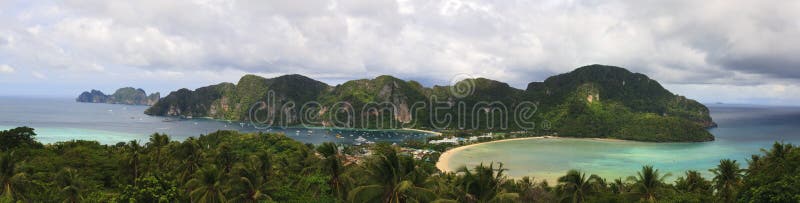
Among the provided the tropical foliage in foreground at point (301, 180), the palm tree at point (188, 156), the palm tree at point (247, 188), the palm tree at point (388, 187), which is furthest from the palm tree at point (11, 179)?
the palm tree at point (388, 187)

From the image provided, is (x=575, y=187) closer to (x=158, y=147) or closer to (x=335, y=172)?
(x=335, y=172)

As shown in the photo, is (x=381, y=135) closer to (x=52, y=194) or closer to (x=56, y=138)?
(x=56, y=138)

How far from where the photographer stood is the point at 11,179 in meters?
31.8

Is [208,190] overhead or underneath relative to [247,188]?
underneath

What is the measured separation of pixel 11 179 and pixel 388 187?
3216 cm

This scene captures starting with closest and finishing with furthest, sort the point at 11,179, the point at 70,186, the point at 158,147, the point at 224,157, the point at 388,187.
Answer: the point at 388,187 < the point at 70,186 < the point at 11,179 < the point at 224,157 < the point at 158,147

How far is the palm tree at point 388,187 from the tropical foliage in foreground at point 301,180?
0.05 m

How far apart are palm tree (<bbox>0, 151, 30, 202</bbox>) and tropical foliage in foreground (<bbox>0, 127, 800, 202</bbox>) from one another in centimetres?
6

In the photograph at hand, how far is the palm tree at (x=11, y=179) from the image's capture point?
104ft

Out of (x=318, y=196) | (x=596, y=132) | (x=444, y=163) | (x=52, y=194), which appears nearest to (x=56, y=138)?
(x=444, y=163)

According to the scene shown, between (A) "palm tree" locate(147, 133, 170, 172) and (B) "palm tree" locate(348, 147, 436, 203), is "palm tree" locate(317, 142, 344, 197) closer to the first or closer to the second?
(B) "palm tree" locate(348, 147, 436, 203)

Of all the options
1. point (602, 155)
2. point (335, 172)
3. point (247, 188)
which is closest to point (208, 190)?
point (247, 188)

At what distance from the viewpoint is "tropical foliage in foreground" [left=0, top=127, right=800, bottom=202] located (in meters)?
19.3

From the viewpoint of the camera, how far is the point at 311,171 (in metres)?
40.8
